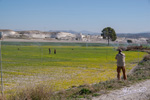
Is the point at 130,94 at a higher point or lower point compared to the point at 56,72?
higher

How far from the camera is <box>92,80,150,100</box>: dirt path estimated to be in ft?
28.8

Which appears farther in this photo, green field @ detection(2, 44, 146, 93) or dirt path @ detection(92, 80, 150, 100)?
green field @ detection(2, 44, 146, 93)

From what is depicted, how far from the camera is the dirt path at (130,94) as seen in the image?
8.79m

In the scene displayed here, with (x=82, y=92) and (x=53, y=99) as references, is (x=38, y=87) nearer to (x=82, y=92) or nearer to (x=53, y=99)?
(x=53, y=99)

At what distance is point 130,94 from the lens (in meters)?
9.31

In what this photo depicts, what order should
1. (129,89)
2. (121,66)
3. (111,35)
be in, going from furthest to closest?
(111,35) < (121,66) < (129,89)

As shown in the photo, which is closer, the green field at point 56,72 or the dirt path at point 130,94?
the dirt path at point 130,94

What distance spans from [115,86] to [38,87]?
13.3 feet

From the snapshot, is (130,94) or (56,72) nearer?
(130,94)

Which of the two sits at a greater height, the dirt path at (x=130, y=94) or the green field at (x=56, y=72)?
the dirt path at (x=130, y=94)

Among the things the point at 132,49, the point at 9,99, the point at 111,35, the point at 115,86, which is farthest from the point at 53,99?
the point at 111,35

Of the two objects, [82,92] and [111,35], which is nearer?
[82,92]

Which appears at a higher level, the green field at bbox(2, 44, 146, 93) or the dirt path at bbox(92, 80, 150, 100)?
the dirt path at bbox(92, 80, 150, 100)

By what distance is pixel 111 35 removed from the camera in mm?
99875
